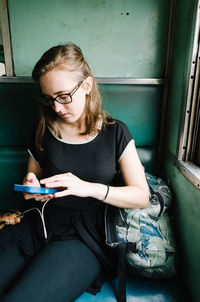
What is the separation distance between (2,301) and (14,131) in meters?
1.05

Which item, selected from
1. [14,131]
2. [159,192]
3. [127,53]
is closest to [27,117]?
[14,131]

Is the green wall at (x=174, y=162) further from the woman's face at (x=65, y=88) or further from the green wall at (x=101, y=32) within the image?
the woman's face at (x=65, y=88)

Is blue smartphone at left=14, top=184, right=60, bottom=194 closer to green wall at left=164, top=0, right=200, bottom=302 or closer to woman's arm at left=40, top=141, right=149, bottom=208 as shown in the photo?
woman's arm at left=40, top=141, right=149, bottom=208

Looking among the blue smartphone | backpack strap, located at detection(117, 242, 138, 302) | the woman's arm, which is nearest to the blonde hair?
the woman's arm

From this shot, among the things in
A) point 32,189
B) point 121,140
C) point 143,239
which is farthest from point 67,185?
point 143,239

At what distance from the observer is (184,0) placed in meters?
1.19

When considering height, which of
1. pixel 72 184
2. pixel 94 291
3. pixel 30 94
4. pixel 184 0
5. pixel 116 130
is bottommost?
pixel 94 291

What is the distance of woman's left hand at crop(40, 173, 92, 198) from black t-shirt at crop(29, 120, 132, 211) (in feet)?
0.65

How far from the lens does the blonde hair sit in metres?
0.95

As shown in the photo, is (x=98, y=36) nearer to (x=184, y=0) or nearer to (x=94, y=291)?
(x=184, y=0)

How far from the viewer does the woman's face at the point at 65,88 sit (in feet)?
3.06

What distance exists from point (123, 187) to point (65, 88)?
0.56 metres

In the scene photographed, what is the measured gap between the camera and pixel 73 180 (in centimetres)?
88

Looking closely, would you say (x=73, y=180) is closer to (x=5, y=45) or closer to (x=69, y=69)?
(x=69, y=69)
